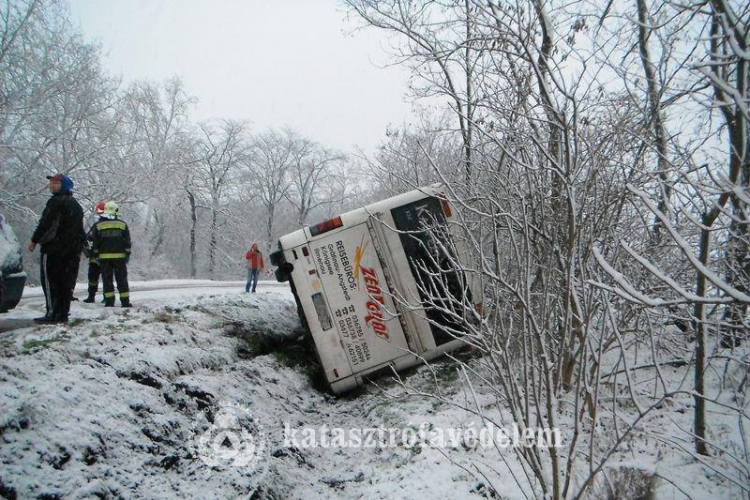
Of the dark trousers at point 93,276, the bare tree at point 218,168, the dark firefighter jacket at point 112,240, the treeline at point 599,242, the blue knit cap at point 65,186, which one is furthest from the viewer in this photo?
the bare tree at point 218,168

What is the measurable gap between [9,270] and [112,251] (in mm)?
1317

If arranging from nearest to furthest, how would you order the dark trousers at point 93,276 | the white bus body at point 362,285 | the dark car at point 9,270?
the dark car at point 9,270
the white bus body at point 362,285
the dark trousers at point 93,276

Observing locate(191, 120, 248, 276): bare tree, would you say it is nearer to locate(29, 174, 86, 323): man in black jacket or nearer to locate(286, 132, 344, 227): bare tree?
locate(286, 132, 344, 227): bare tree

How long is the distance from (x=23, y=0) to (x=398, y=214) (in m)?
18.0

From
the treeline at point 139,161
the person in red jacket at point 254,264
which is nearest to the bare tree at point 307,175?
the treeline at point 139,161

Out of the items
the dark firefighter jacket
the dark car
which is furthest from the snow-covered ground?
the dark firefighter jacket

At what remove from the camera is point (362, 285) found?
5.67 metres

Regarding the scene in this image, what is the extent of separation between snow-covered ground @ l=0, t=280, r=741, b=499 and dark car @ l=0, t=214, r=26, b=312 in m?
0.30

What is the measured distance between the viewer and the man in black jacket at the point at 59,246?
5.23 meters

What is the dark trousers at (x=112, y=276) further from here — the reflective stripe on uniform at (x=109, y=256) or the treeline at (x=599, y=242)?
the treeline at (x=599, y=242)

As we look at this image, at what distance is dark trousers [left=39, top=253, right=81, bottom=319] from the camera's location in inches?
207

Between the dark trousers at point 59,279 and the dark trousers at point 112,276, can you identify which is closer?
the dark trousers at point 59,279

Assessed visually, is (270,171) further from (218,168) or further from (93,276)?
(93,276)

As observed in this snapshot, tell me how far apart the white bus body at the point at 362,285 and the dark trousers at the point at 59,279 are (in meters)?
2.50
